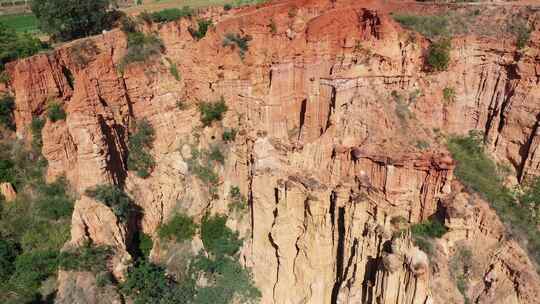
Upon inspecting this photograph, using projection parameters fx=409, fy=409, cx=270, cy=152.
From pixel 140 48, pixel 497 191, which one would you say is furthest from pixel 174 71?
pixel 497 191

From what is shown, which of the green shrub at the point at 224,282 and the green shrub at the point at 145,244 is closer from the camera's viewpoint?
the green shrub at the point at 224,282

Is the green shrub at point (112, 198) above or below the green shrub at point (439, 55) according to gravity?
below

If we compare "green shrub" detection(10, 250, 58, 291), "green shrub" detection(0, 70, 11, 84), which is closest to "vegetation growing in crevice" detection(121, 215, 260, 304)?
"green shrub" detection(10, 250, 58, 291)

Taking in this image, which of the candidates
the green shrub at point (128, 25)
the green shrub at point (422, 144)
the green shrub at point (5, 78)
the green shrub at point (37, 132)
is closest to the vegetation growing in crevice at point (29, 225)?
the green shrub at point (37, 132)

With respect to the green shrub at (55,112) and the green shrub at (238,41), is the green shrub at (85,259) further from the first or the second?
the green shrub at (238,41)

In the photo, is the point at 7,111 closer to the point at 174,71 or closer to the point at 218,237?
the point at 174,71

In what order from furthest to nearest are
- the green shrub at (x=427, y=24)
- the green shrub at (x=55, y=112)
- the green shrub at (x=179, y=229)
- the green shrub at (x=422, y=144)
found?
the green shrub at (x=179, y=229)
the green shrub at (x=427, y=24)
the green shrub at (x=55, y=112)
the green shrub at (x=422, y=144)

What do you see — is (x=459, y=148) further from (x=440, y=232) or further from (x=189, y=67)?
(x=189, y=67)
